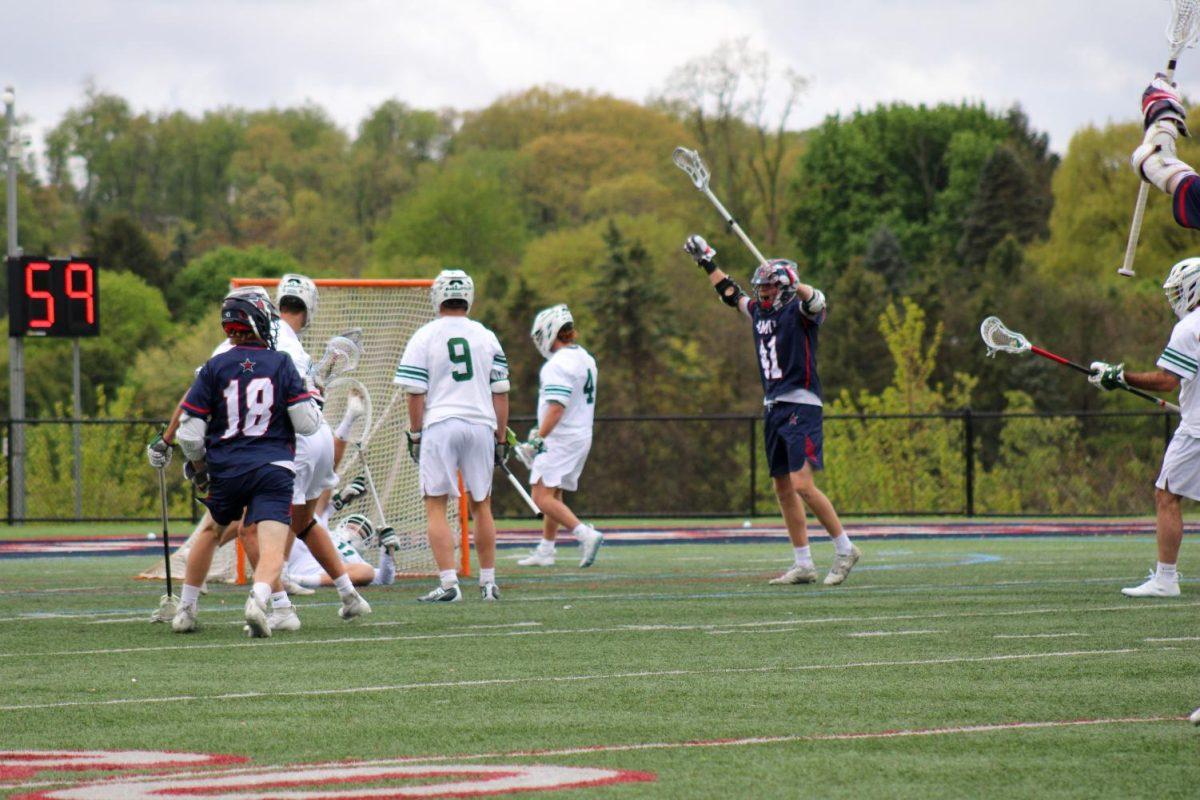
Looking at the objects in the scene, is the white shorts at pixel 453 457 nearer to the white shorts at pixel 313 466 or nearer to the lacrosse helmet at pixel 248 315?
Answer: the white shorts at pixel 313 466

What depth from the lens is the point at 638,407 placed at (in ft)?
202

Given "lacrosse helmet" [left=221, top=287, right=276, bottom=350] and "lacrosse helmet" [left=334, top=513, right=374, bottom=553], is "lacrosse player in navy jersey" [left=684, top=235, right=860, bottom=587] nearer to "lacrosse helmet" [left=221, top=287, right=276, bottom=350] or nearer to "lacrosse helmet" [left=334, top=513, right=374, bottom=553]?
"lacrosse helmet" [left=334, top=513, right=374, bottom=553]

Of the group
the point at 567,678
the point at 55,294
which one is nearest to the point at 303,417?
the point at 567,678

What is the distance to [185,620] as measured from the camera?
10.5 metres

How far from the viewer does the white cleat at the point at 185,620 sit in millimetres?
10516

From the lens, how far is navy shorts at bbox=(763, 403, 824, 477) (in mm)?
13359

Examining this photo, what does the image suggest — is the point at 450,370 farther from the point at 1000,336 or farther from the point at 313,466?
the point at 1000,336

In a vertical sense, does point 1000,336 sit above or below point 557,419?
above

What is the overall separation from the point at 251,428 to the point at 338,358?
378 centimetres

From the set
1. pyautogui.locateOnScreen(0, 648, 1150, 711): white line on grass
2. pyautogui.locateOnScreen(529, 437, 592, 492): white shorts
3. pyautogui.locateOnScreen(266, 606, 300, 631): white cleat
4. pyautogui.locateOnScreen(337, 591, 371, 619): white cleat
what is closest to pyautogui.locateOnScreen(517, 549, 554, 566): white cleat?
pyautogui.locateOnScreen(529, 437, 592, 492): white shorts

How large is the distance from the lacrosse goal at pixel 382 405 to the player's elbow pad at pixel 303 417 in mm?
5106

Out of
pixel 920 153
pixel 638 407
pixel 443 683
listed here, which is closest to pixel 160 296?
pixel 638 407

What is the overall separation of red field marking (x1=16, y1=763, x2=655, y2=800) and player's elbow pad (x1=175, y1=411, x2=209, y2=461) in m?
4.43

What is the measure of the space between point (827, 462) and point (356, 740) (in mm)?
29420
